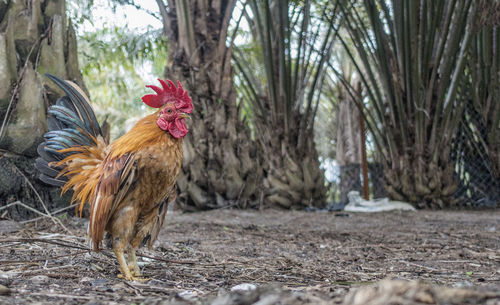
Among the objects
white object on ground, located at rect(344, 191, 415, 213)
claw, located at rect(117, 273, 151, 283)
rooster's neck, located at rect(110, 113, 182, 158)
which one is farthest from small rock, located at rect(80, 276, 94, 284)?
white object on ground, located at rect(344, 191, 415, 213)

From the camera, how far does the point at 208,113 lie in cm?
411

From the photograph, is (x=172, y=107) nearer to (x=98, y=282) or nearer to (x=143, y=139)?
(x=143, y=139)

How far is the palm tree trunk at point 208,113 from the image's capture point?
4078 millimetres

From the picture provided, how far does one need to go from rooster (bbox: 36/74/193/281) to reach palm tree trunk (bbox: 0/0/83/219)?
579mm

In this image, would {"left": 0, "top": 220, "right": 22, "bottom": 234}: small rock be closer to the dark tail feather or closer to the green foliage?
the dark tail feather

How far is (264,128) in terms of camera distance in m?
4.59

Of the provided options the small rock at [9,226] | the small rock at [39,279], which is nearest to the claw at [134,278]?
the small rock at [39,279]

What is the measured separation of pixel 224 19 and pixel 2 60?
2180 mm

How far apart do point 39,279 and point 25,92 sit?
5.22ft

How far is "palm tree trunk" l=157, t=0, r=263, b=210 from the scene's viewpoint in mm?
4078

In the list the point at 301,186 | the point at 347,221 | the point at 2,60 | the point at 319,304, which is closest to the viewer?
the point at 319,304

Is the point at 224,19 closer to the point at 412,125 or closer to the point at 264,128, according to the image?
the point at 264,128

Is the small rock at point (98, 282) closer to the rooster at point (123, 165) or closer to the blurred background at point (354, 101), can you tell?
the rooster at point (123, 165)

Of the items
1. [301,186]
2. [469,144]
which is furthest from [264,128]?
[469,144]
